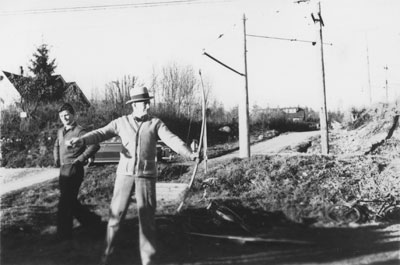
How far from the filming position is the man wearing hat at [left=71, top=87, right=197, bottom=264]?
3.64 metres

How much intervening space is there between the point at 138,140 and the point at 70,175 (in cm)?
114

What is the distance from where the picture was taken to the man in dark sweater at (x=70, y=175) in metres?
4.33

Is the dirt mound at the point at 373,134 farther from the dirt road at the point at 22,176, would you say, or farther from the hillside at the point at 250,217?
the dirt road at the point at 22,176

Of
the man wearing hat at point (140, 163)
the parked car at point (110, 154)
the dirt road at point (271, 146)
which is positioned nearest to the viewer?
the man wearing hat at point (140, 163)

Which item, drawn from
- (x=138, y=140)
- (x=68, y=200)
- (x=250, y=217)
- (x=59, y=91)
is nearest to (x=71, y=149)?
(x=68, y=200)

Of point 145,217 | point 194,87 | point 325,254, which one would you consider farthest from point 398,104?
point 145,217

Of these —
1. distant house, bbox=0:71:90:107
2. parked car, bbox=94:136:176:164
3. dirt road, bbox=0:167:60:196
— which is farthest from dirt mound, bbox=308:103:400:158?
dirt road, bbox=0:167:60:196

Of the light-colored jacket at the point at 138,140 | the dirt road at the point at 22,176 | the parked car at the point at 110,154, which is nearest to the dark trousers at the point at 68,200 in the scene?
the light-colored jacket at the point at 138,140

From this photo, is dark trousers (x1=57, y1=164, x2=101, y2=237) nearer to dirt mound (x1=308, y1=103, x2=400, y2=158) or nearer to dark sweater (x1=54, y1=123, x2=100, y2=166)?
dark sweater (x1=54, y1=123, x2=100, y2=166)

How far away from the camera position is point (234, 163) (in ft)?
24.0

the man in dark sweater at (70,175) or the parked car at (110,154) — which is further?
the parked car at (110,154)

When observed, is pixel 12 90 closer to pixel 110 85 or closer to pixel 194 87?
pixel 110 85

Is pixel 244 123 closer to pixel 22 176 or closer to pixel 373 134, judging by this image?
pixel 373 134

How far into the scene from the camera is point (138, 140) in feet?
12.4
